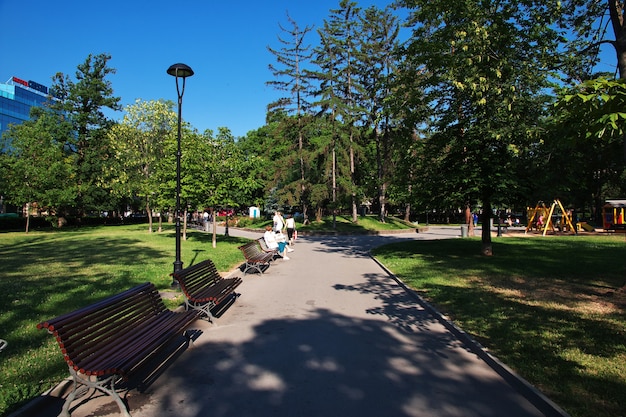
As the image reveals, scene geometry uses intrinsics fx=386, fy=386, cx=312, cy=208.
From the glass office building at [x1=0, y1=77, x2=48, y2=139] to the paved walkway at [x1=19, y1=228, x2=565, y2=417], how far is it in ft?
272

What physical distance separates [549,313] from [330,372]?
4.39 metres

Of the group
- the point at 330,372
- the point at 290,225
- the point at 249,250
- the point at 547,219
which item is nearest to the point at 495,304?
the point at 330,372

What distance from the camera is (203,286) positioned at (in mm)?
7613

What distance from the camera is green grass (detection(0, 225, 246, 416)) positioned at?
4227 mm

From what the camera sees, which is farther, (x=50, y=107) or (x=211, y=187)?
(x=50, y=107)

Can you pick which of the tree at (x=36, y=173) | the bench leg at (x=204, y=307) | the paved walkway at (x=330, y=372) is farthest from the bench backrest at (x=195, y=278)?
the tree at (x=36, y=173)

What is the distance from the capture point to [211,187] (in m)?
18.6

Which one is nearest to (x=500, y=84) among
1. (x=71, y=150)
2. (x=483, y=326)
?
(x=483, y=326)

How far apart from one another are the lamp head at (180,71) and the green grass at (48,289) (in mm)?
5353

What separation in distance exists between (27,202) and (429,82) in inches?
1291

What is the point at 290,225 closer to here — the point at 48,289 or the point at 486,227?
the point at 486,227

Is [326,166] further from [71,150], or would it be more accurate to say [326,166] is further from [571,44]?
[71,150]

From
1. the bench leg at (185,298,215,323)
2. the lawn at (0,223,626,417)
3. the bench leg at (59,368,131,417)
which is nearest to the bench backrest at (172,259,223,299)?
the bench leg at (185,298,215,323)

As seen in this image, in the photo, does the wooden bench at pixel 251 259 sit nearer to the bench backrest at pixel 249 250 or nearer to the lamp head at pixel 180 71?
the bench backrest at pixel 249 250
